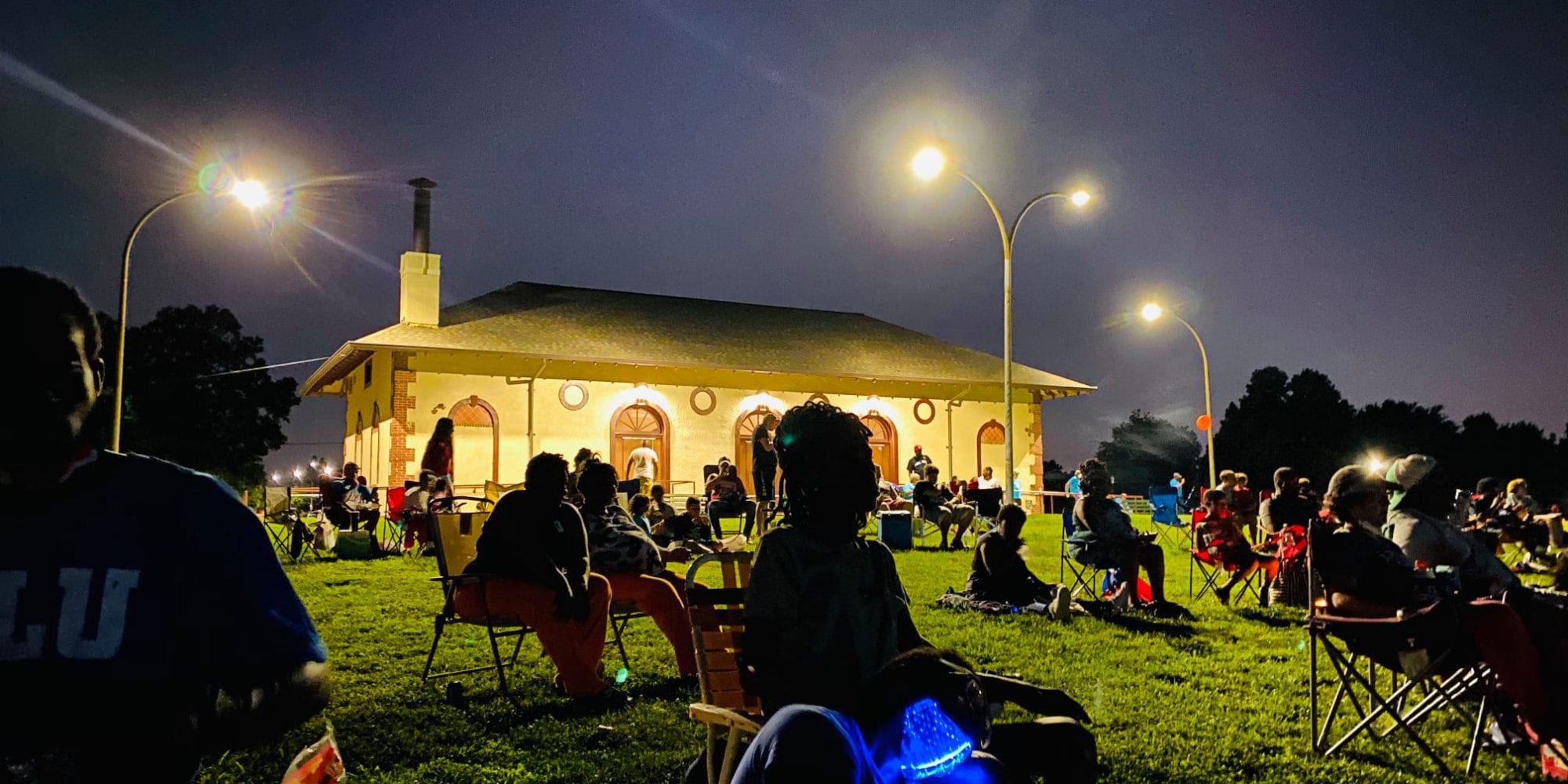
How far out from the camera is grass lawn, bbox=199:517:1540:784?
15.0 feet

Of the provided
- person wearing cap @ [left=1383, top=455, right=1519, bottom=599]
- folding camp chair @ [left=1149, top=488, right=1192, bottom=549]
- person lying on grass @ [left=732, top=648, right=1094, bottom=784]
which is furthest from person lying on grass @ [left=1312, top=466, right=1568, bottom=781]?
folding camp chair @ [left=1149, top=488, right=1192, bottom=549]

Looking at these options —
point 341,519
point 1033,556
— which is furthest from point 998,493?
point 341,519

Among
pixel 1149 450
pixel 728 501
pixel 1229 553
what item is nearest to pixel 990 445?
pixel 728 501

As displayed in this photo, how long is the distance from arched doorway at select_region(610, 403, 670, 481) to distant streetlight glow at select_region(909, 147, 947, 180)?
14.1m

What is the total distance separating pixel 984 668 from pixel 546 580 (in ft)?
9.90

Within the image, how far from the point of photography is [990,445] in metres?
32.0

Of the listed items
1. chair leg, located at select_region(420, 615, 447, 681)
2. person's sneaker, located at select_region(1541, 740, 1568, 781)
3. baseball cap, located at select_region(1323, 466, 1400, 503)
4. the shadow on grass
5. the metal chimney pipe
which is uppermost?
the metal chimney pipe

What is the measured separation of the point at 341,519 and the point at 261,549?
14.9 metres

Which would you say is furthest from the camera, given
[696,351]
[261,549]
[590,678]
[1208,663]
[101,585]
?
[696,351]

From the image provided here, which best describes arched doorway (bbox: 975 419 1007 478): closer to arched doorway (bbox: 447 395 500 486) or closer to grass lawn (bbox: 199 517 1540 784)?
arched doorway (bbox: 447 395 500 486)

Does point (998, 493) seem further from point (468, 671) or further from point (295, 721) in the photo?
point (295, 721)

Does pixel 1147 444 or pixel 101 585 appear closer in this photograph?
pixel 101 585

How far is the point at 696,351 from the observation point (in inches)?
1129

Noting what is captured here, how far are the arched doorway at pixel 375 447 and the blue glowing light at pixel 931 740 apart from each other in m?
25.4
